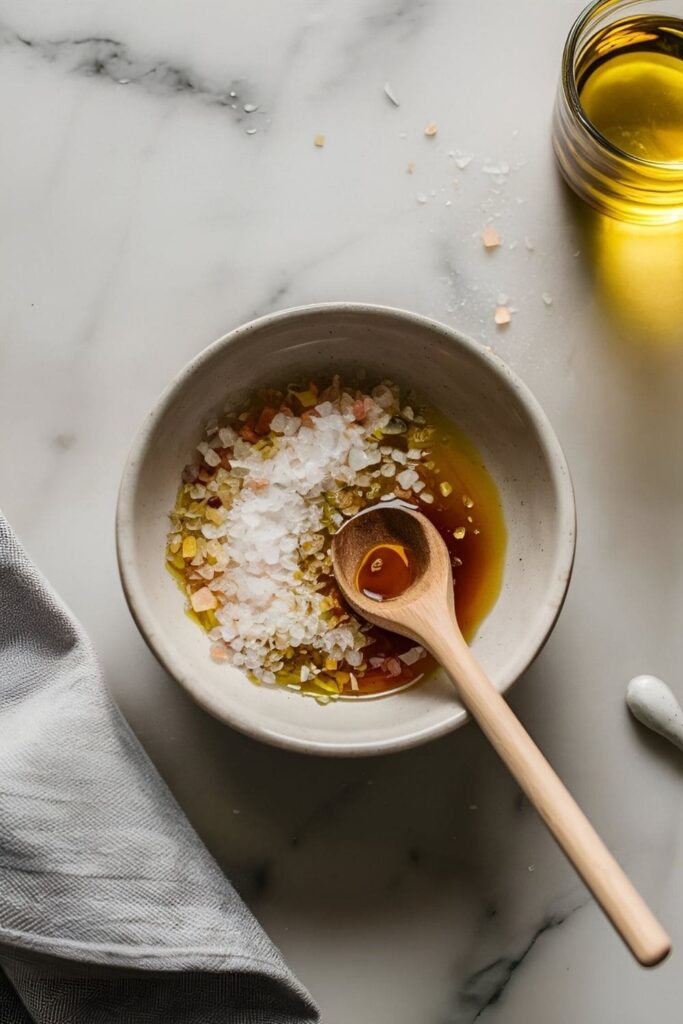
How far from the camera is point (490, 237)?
44.4 inches

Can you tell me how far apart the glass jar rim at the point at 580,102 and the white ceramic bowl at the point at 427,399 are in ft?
A: 0.81

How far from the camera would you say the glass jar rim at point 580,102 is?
101 centimetres

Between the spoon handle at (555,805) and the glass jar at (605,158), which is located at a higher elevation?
the glass jar at (605,158)

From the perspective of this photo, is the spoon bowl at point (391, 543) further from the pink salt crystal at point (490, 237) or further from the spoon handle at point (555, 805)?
the pink salt crystal at point (490, 237)

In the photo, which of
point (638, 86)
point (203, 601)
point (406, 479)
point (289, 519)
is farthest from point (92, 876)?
point (638, 86)

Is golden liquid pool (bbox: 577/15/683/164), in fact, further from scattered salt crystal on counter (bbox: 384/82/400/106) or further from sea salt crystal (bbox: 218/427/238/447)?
sea salt crystal (bbox: 218/427/238/447)

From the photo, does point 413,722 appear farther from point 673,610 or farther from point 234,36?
point 234,36

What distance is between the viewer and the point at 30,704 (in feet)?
3.33

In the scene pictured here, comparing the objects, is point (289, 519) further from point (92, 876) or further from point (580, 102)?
point (580, 102)

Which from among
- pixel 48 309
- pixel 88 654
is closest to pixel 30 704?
pixel 88 654

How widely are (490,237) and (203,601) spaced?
0.51 m

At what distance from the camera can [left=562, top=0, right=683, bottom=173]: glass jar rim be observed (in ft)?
3.31

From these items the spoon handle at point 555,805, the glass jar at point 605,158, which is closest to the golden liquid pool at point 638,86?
the glass jar at point 605,158

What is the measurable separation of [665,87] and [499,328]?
0.31 meters
